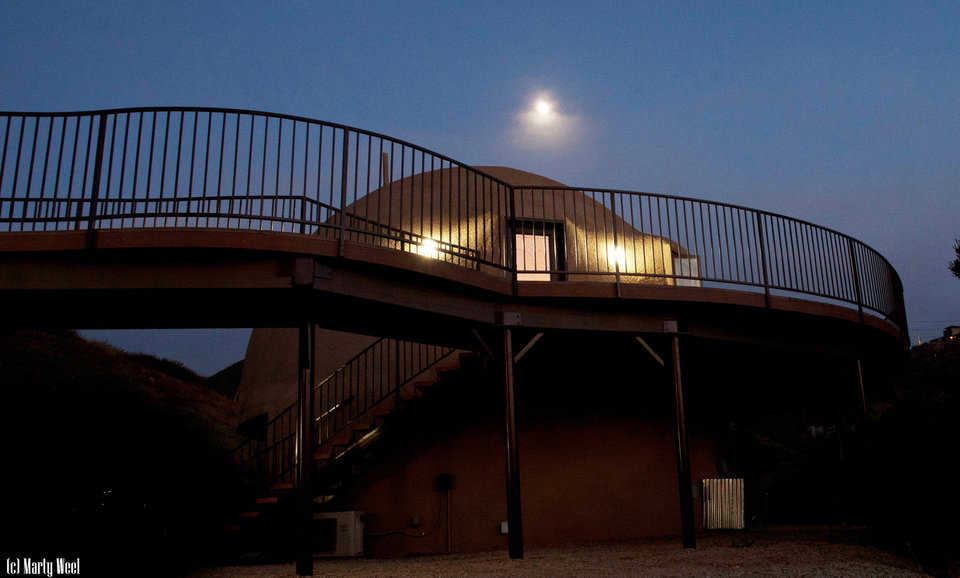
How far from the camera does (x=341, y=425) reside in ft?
43.9

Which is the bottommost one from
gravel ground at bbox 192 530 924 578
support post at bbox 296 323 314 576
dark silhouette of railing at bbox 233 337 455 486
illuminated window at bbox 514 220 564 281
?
gravel ground at bbox 192 530 924 578

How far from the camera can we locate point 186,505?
1163cm

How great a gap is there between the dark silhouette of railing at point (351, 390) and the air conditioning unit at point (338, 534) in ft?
6.50

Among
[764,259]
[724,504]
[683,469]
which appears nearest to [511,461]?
[683,469]

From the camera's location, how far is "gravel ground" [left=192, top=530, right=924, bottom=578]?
8062mm

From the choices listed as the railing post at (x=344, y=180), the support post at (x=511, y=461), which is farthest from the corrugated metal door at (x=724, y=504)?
the railing post at (x=344, y=180)

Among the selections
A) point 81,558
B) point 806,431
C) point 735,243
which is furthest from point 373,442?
point 806,431

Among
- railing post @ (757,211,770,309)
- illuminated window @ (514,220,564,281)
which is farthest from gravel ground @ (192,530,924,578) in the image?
illuminated window @ (514,220,564,281)

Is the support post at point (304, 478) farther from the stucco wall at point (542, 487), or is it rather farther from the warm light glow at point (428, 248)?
the stucco wall at point (542, 487)

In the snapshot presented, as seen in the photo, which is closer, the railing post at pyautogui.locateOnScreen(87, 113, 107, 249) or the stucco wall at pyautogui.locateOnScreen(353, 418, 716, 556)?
the railing post at pyautogui.locateOnScreen(87, 113, 107, 249)

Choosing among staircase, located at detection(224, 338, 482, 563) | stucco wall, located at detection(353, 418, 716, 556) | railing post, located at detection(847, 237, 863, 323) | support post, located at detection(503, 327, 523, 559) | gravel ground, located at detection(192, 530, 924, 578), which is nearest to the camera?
gravel ground, located at detection(192, 530, 924, 578)

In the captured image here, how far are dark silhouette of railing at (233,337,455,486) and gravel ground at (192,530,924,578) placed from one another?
3.11 m

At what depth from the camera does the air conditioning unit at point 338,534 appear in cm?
1113

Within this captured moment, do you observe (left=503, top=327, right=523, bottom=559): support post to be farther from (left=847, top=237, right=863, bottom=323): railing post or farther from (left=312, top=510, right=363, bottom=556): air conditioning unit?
(left=847, top=237, right=863, bottom=323): railing post
